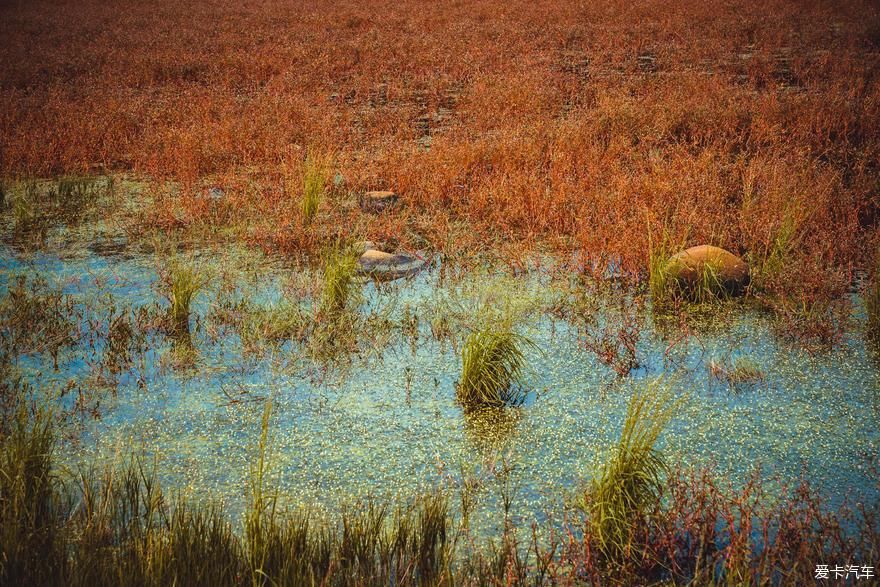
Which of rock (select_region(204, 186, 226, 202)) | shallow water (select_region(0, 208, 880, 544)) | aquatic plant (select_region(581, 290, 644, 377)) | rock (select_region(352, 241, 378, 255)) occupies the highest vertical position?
rock (select_region(204, 186, 226, 202))

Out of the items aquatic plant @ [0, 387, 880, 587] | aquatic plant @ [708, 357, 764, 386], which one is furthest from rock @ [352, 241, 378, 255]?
aquatic plant @ [0, 387, 880, 587]

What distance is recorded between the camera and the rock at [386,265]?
672 centimetres

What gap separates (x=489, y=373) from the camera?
468 cm

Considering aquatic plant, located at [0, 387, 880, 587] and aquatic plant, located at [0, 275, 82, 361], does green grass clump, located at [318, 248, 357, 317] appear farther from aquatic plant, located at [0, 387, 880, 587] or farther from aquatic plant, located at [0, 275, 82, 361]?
aquatic plant, located at [0, 387, 880, 587]

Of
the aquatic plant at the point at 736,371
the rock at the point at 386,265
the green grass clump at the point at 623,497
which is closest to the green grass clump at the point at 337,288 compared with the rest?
the rock at the point at 386,265

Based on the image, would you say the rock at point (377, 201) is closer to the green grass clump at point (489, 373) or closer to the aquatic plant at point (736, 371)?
the green grass clump at point (489, 373)

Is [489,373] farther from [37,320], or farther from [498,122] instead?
[498,122]

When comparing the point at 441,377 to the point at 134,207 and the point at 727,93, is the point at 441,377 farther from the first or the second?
the point at 727,93

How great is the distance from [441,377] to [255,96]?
9935 mm

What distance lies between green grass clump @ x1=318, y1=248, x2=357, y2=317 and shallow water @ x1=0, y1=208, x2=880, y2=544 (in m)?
0.20

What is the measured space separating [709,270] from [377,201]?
357 centimetres

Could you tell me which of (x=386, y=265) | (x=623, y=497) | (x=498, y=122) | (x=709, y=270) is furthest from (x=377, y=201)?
(x=623, y=497)

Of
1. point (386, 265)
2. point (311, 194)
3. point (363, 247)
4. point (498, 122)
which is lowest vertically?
point (386, 265)

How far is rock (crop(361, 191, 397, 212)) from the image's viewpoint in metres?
8.31
